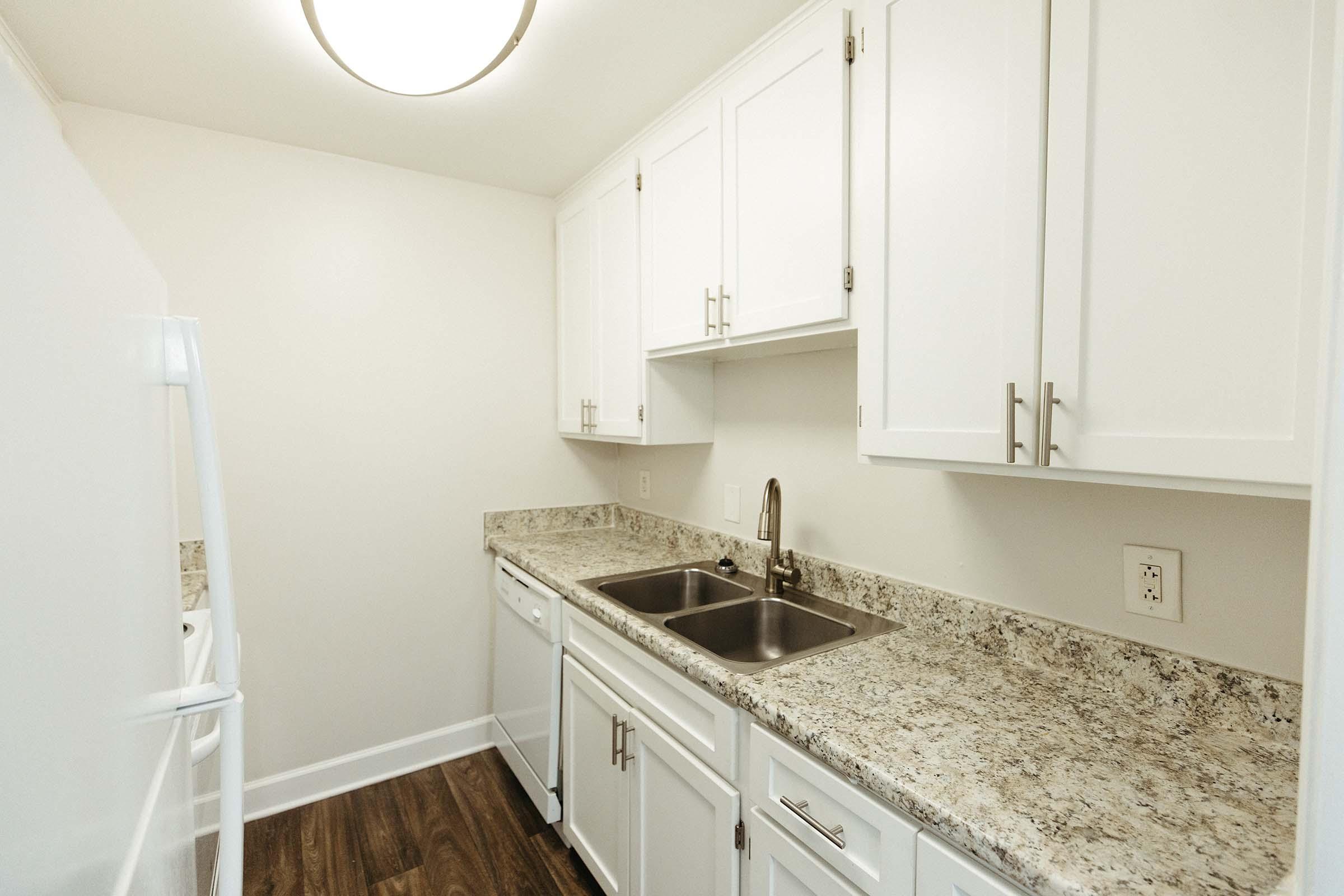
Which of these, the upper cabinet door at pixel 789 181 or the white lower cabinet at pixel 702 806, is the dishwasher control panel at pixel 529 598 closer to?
the white lower cabinet at pixel 702 806

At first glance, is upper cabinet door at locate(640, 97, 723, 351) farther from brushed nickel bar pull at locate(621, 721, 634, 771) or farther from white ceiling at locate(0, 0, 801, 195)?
brushed nickel bar pull at locate(621, 721, 634, 771)

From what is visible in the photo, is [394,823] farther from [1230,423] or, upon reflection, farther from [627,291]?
[1230,423]

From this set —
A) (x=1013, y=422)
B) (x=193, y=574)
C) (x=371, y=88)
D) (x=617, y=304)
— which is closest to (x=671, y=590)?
(x=617, y=304)

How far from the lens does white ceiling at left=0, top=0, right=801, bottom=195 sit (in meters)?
1.52

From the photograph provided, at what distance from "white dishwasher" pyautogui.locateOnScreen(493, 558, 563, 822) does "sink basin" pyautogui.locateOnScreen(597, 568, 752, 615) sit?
0.72 feet

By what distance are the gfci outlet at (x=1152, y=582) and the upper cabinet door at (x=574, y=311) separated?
1.79m

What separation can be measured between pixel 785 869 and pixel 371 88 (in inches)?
86.8

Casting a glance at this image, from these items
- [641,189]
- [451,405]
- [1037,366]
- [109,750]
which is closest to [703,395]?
[641,189]

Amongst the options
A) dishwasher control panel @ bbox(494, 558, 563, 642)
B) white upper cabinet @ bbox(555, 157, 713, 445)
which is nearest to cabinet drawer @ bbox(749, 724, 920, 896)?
dishwasher control panel @ bbox(494, 558, 563, 642)

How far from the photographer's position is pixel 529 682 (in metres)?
2.20

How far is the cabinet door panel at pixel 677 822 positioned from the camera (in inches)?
49.4

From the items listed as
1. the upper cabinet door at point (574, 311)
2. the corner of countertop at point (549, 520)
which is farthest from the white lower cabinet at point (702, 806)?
the upper cabinet door at point (574, 311)

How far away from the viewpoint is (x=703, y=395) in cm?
228

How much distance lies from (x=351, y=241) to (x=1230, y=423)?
8.40ft
